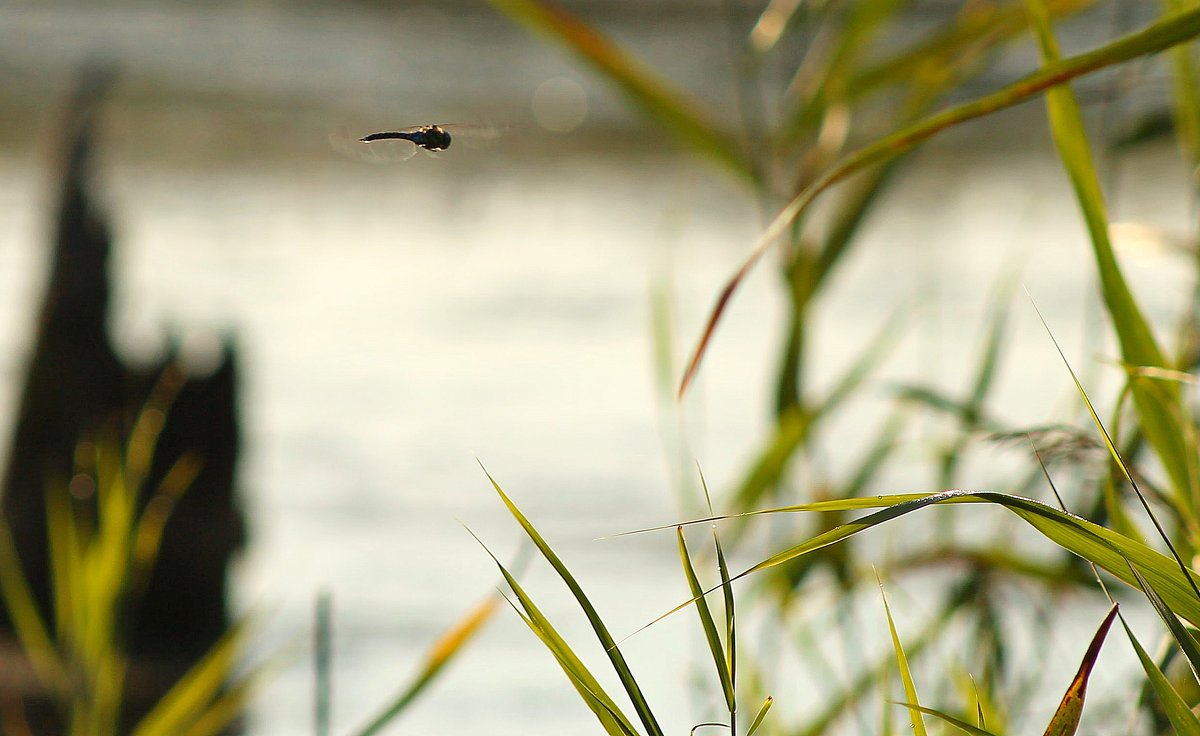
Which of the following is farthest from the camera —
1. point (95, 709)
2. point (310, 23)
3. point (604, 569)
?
point (310, 23)

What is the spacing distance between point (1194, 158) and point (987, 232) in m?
4.29

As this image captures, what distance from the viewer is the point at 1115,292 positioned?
751mm

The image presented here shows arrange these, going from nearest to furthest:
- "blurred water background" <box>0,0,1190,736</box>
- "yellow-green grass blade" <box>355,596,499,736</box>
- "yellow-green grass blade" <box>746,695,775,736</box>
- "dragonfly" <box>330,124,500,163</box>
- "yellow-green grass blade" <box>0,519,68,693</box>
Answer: "yellow-green grass blade" <box>746,695,775,736</box> < "dragonfly" <box>330,124,500,163</box> < "yellow-green grass blade" <box>355,596,499,736</box> < "yellow-green grass blade" <box>0,519,68,693</box> < "blurred water background" <box>0,0,1190,736</box>

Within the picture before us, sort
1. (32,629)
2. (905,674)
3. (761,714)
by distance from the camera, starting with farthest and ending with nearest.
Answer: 1. (32,629)
2. (905,674)
3. (761,714)

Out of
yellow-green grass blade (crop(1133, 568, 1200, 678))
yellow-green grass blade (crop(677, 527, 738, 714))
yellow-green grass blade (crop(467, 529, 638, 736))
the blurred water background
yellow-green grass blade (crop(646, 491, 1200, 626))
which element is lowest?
the blurred water background

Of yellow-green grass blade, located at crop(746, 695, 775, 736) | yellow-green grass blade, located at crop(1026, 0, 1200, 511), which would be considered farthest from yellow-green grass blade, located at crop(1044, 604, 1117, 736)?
yellow-green grass blade, located at crop(1026, 0, 1200, 511)

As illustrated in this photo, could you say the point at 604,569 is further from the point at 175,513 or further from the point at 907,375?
the point at 907,375

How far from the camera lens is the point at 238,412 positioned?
100.0 inches

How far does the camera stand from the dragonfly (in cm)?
71

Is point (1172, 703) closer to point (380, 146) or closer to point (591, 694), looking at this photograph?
point (591, 694)

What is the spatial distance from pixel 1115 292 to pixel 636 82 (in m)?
0.49

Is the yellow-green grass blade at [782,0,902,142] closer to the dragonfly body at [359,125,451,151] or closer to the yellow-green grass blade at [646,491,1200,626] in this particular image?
the dragonfly body at [359,125,451,151]

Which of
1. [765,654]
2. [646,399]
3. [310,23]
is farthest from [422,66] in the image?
[765,654]

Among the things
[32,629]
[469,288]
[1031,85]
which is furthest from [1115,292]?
[469,288]
